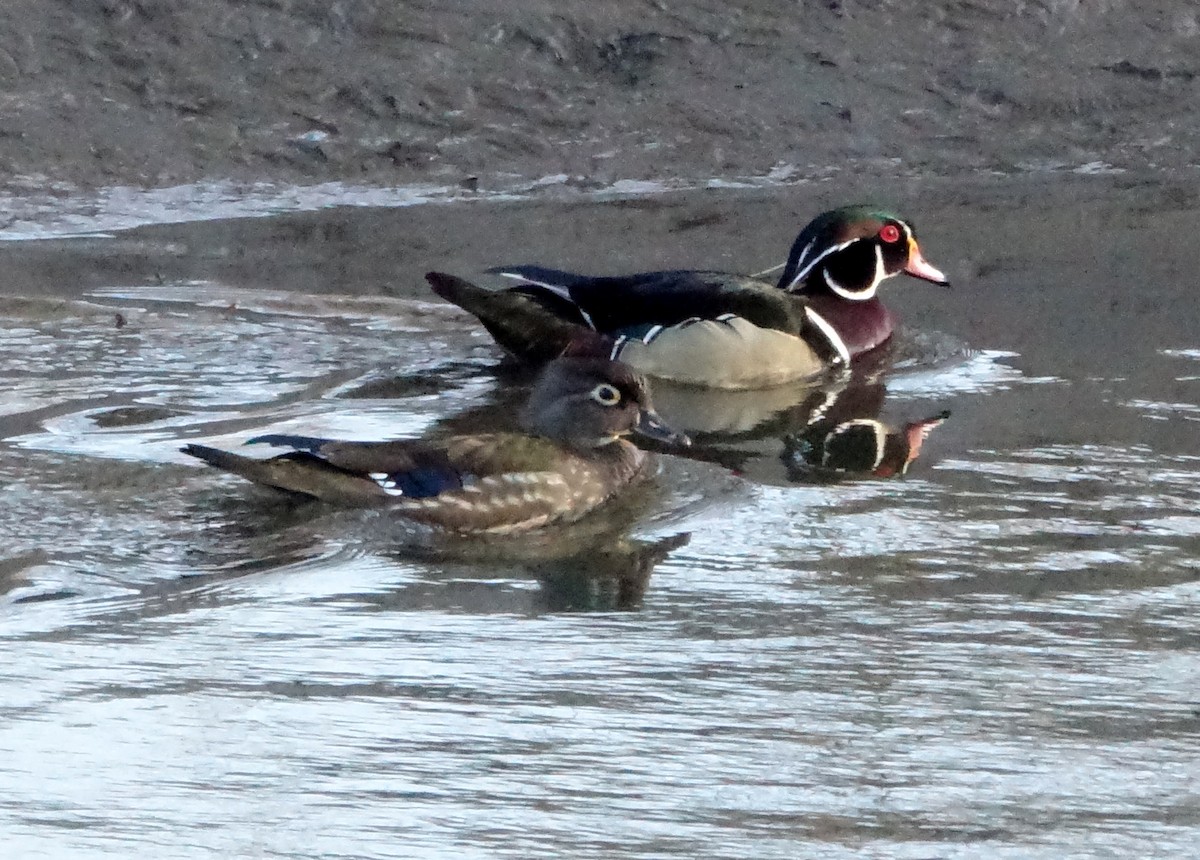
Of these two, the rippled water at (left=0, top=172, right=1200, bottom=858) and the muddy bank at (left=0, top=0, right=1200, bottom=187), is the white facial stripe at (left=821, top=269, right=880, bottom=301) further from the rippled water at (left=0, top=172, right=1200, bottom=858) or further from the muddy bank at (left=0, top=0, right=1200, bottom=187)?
the muddy bank at (left=0, top=0, right=1200, bottom=187)

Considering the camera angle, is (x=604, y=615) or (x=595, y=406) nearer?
(x=604, y=615)

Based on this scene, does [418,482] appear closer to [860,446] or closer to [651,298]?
[860,446]

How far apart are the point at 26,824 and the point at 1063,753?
1.87 meters

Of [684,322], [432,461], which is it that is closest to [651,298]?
[684,322]

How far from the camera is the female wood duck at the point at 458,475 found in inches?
230

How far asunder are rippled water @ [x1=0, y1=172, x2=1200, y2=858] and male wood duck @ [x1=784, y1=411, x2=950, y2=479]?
6 centimetres

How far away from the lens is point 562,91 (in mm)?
11484

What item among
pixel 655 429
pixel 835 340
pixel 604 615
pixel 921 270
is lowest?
pixel 604 615

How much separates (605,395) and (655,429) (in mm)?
192

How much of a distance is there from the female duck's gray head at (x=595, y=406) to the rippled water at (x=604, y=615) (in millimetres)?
190

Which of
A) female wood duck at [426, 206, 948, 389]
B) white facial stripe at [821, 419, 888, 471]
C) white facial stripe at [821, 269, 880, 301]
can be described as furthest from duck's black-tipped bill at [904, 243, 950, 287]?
white facial stripe at [821, 419, 888, 471]

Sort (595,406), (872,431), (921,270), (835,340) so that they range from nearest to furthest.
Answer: (595,406) → (872,431) → (835,340) → (921,270)

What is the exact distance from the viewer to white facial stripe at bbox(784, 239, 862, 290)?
898cm

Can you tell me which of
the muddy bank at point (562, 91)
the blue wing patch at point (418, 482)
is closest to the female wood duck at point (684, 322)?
the blue wing patch at point (418, 482)
